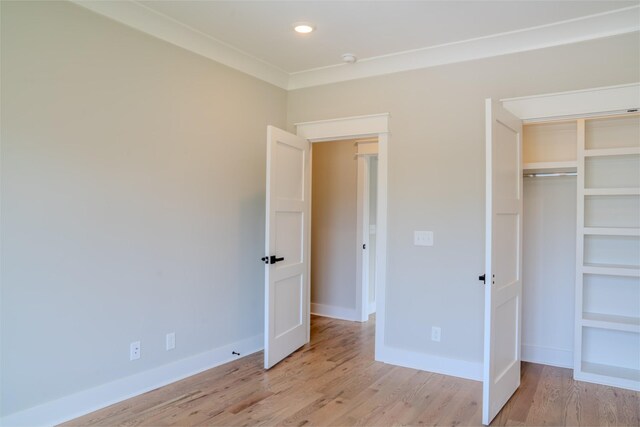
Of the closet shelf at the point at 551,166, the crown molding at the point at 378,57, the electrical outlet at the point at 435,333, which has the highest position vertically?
the crown molding at the point at 378,57

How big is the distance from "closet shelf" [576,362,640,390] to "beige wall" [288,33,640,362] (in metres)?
0.88

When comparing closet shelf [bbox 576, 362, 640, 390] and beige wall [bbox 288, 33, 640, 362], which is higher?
beige wall [bbox 288, 33, 640, 362]

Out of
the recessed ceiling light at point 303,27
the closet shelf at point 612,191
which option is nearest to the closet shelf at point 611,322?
the closet shelf at point 612,191

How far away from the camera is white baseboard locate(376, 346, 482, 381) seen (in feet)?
10.8

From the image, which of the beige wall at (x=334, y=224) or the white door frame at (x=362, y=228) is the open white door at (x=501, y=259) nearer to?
the white door frame at (x=362, y=228)

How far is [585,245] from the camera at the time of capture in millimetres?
3463

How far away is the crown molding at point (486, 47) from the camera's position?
9.16ft

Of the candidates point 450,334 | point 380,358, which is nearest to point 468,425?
point 450,334

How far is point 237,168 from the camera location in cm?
365

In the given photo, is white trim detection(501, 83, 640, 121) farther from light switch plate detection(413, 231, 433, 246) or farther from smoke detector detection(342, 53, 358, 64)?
smoke detector detection(342, 53, 358, 64)

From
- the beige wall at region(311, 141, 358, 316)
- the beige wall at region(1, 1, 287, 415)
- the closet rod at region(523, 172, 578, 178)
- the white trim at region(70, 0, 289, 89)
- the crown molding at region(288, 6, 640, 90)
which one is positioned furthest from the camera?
the beige wall at region(311, 141, 358, 316)

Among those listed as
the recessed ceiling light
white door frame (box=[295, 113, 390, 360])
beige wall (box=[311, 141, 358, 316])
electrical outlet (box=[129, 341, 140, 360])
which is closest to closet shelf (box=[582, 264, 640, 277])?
white door frame (box=[295, 113, 390, 360])

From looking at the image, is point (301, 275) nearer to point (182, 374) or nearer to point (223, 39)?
point (182, 374)

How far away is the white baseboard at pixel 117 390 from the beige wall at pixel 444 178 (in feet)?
4.88
